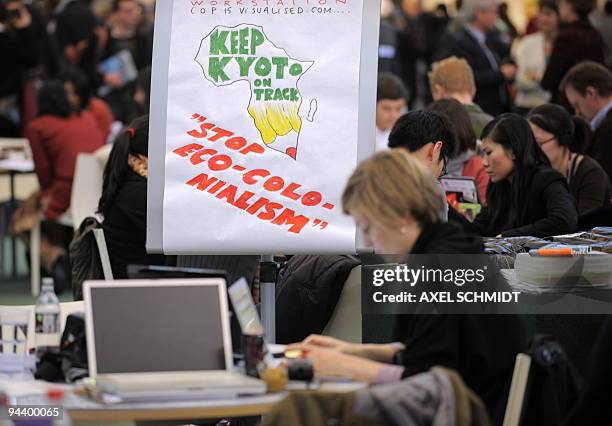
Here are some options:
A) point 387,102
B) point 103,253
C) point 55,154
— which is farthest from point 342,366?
point 55,154

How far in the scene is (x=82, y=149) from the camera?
9.37 m

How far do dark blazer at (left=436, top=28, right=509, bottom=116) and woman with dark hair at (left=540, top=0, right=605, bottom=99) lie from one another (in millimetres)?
438

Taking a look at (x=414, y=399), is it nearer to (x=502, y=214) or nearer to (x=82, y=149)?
(x=502, y=214)

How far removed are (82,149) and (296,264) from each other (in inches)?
190

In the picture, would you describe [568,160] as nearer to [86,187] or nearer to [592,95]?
[592,95]

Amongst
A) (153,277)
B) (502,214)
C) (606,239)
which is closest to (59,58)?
(502,214)

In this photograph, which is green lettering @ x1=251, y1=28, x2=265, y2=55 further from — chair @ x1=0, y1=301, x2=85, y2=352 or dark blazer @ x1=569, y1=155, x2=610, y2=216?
dark blazer @ x1=569, y1=155, x2=610, y2=216

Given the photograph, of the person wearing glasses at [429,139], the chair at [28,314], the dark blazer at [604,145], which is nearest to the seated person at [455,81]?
the dark blazer at [604,145]

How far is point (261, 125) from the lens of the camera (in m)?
4.32

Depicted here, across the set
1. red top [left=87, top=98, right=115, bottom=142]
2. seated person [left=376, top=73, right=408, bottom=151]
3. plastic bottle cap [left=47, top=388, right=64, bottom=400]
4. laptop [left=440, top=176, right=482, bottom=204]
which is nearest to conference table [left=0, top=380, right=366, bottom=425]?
plastic bottle cap [left=47, top=388, right=64, bottom=400]

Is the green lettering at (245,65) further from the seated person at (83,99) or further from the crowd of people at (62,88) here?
the seated person at (83,99)

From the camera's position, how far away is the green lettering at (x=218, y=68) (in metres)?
4.34

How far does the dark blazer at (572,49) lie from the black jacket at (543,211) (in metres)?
3.62

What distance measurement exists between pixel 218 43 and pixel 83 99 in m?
6.18
